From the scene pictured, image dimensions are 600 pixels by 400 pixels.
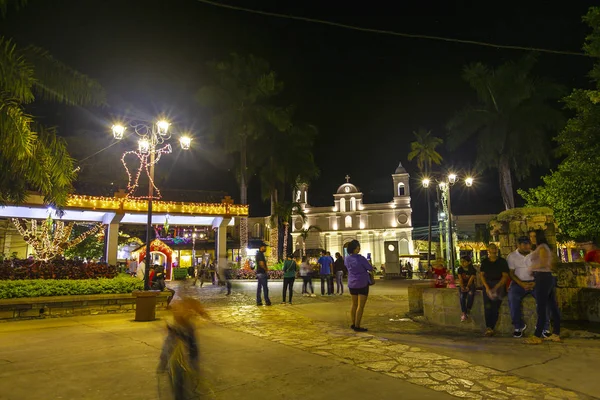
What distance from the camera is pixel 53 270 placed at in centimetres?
1094

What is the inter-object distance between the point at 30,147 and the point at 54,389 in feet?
23.1

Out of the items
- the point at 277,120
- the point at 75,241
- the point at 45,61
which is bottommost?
the point at 75,241

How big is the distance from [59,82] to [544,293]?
11.8 meters

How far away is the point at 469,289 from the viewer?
7.25m

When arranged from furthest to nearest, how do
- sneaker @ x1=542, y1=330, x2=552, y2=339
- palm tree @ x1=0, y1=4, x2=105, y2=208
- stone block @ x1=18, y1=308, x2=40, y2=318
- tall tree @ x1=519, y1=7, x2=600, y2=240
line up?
tall tree @ x1=519, y1=7, x2=600, y2=240
stone block @ x1=18, y1=308, x2=40, y2=318
palm tree @ x1=0, y1=4, x2=105, y2=208
sneaker @ x1=542, y1=330, x2=552, y2=339

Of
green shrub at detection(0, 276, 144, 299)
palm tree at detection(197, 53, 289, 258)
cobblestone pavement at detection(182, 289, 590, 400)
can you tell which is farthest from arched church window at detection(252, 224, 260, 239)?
cobblestone pavement at detection(182, 289, 590, 400)

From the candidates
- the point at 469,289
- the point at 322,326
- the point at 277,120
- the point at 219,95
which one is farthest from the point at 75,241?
the point at 469,289

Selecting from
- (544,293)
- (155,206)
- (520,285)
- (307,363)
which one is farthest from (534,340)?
(155,206)

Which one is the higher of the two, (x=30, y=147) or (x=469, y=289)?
(x=30, y=147)

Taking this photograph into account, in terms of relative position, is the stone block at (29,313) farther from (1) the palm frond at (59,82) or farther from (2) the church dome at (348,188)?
(2) the church dome at (348,188)

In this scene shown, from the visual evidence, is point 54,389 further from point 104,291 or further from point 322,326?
point 104,291

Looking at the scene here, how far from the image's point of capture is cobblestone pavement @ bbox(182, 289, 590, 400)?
405 cm

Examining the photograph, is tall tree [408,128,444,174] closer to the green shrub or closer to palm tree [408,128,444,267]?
palm tree [408,128,444,267]

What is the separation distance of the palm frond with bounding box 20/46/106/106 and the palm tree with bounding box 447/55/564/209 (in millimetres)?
22899
